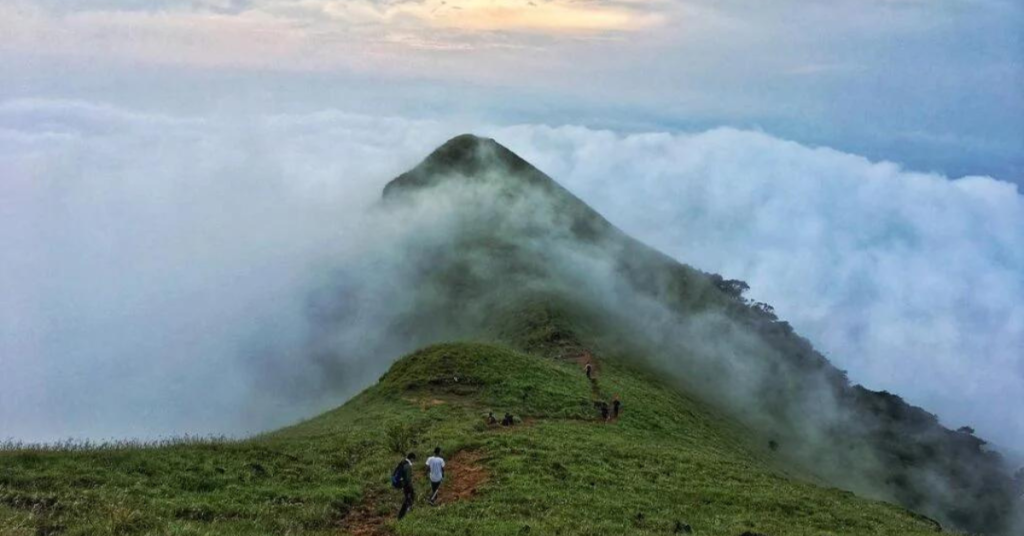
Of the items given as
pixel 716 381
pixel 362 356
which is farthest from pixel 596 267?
pixel 362 356

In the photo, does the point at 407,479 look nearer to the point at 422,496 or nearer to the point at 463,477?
the point at 422,496

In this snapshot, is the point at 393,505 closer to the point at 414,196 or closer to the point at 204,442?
the point at 204,442

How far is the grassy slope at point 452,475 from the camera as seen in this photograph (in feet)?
67.6

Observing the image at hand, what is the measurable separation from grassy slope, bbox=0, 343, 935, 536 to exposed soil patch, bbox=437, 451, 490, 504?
43 centimetres

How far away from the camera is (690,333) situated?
332 ft

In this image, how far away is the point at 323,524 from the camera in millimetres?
22203

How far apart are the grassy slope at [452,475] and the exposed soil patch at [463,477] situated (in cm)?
43

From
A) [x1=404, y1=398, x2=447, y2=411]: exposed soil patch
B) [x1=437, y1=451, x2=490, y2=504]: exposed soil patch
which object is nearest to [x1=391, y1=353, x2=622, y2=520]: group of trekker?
[x1=437, y1=451, x2=490, y2=504]: exposed soil patch

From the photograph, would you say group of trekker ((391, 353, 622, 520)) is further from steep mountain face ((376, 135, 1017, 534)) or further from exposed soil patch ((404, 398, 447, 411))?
steep mountain face ((376, 135, 1017, 534))

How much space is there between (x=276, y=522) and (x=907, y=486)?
79.9 m

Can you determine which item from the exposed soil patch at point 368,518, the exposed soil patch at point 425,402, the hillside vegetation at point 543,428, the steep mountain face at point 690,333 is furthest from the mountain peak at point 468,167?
the exposed soil patch at point 368,518

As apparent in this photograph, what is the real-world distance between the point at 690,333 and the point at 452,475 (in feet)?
252

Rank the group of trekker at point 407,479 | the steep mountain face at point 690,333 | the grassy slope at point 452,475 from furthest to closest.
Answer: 1. the steep mountain face at point 690,333
2. the group of trekker at point 407,479
3. the grassy slope at point 452,475

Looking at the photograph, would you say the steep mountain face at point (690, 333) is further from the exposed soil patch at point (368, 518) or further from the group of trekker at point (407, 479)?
the exposed soil patch at point (368, 518)
